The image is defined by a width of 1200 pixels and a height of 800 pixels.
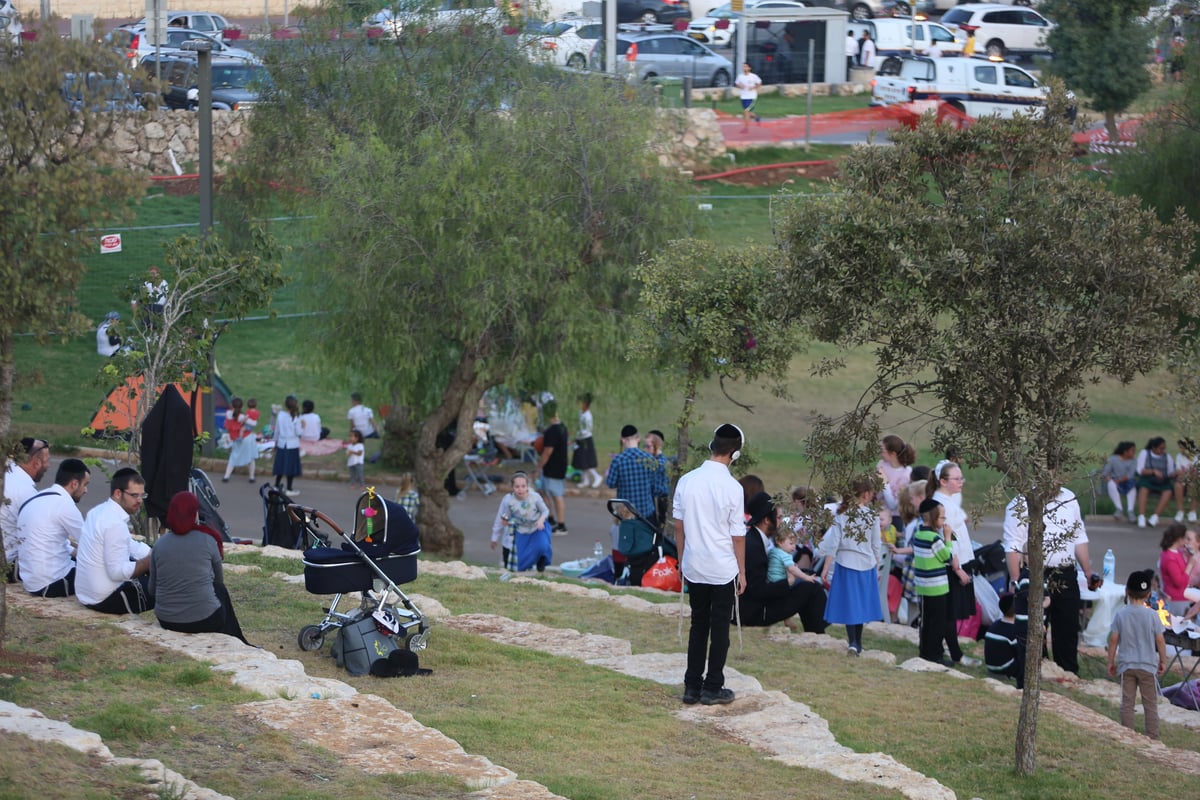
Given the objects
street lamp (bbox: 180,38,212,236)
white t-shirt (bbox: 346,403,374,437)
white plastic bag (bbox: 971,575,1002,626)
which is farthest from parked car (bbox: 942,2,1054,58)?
white plastic bag (bbox: 971,575,1002,626)

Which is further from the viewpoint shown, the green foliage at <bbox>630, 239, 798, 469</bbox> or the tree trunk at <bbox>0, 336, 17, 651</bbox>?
the green foliage at <bbox>630, 239, 798, 469</bbox>

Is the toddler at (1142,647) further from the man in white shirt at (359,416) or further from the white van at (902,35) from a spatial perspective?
the white van at (902,35)

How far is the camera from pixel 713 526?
28.1 ft

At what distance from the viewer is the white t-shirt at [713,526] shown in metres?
8.53

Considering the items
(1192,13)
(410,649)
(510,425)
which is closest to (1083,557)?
(410,649)

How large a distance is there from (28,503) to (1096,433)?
20.4 metres

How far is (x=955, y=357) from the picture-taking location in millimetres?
7934

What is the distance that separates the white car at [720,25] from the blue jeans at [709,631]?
43.2m

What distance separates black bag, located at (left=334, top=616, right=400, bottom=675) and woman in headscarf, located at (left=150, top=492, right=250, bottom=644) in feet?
2.78

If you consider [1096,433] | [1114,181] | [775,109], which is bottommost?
[1096,433]

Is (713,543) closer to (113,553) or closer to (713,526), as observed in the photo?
(713,526)

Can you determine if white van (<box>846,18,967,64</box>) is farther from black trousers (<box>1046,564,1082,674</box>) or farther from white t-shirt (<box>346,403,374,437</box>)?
black trousers (<box>1046,564,1082,674</box>)

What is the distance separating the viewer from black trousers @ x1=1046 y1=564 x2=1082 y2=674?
36.3 feet

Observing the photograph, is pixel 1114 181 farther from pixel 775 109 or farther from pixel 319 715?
pixel 775 109
